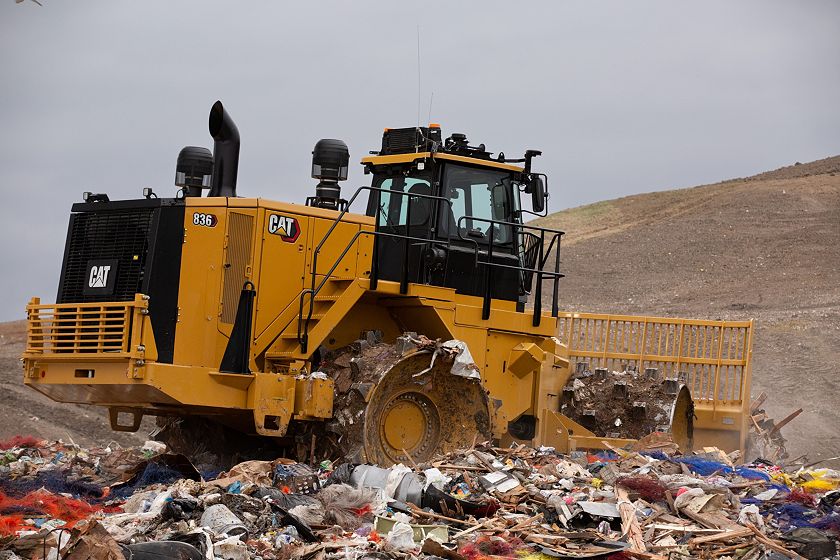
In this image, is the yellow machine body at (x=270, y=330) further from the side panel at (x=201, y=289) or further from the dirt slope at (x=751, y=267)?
the dirt slope at (x=751, y=267)

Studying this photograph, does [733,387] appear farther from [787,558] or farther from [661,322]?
[787,558]

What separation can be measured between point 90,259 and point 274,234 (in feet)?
6.00

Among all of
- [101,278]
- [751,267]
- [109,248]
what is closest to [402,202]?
[109,248]

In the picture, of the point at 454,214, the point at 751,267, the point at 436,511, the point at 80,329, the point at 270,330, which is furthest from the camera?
the point at 751,267

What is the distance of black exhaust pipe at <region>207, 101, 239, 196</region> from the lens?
1254cm

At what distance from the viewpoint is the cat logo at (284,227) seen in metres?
12.4

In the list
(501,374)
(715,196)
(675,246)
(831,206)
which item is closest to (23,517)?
(501,374)

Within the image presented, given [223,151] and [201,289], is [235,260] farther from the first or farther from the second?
[223,151]

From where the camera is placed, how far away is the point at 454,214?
13.4m

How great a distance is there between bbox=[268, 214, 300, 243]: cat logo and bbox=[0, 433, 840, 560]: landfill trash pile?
2.33 m

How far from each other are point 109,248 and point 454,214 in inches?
143

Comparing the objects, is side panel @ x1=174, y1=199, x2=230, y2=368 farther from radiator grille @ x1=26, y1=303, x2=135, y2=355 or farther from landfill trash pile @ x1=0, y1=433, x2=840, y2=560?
landfill trash pile @ x1=0, y1=433, x2=840, y2=560

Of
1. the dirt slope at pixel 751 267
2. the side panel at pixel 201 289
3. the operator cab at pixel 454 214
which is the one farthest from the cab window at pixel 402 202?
the dirt slope at pixel 751 267

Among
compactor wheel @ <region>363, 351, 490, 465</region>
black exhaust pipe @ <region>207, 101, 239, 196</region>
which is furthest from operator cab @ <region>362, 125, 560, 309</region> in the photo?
black exhaust pipe @ <region>207, 101, 239, 196</region>
